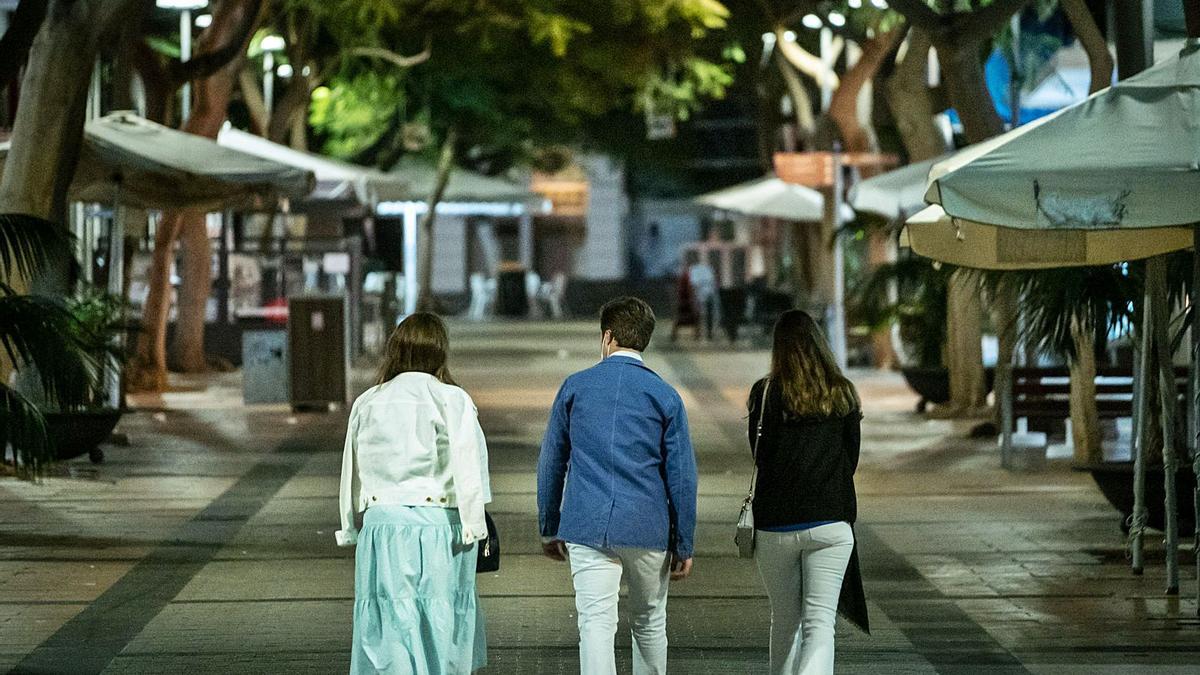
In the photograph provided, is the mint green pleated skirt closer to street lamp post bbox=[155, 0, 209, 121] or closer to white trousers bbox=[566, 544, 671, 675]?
white trousers bbox=[566, 544, 671, 675]

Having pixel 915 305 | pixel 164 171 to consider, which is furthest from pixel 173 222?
pixel 915 305

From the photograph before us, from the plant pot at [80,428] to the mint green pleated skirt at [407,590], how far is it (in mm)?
7905

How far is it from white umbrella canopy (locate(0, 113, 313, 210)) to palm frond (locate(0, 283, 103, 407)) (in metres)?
5.77

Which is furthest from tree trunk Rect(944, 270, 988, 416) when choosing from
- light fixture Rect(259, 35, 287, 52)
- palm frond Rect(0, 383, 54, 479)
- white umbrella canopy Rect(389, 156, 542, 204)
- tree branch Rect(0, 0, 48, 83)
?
white umbrella canopy Rect(389, 156, 542, 204)

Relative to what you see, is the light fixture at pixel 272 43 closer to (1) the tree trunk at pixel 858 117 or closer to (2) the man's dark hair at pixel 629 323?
(1) the tree trunk at pixel 858 117

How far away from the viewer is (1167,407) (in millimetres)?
9680

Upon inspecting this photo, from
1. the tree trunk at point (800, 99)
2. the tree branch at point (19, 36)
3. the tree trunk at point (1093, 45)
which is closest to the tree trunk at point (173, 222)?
the tree branch at point (19, 36)

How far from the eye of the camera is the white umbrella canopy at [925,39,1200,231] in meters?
8.55

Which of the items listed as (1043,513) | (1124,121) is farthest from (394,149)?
(1124,121)

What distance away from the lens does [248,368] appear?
20.6 metres

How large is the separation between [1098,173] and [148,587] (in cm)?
504

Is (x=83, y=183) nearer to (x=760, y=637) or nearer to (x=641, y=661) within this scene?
(x=760, y=637)

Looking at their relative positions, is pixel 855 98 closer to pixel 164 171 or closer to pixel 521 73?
pixel 164 171

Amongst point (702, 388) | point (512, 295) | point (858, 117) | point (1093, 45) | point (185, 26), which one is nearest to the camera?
point (1093, 45)
